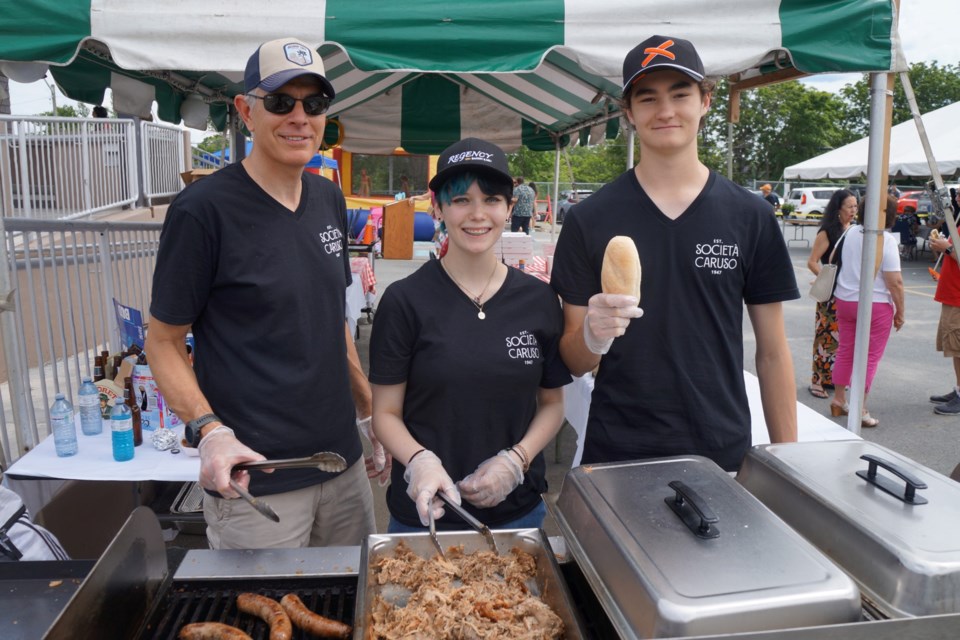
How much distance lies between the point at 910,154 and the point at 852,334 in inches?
474

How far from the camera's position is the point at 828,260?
6457 millimetres

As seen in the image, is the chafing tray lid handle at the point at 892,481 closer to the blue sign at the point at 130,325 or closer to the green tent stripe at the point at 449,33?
the green tent stripe at the point at 449,33

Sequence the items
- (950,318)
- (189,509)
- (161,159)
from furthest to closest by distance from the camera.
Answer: (161,159), (950,318), (189,509)

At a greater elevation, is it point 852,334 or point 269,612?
point 269,612

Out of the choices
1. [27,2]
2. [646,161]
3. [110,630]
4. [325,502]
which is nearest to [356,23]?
[27,2]

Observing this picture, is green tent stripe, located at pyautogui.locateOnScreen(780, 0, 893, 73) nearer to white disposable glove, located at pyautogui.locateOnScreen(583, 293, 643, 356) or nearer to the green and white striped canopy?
the green and white striped canopy

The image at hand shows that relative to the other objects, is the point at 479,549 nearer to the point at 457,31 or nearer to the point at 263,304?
the point at 263,304

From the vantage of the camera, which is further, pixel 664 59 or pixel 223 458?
pixel 664 59

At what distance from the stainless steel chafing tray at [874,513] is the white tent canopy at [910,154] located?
1361 cm

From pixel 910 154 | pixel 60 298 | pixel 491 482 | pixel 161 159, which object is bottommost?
pixel 491 482

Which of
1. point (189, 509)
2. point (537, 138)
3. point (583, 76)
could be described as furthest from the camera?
point (537, 138)

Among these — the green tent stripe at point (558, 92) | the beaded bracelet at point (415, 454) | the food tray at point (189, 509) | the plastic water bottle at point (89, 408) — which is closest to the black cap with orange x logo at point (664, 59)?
the beaded bracelet at point (415, 454)

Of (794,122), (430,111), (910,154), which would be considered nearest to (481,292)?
(430,111)

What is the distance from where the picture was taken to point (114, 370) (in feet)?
11.0
